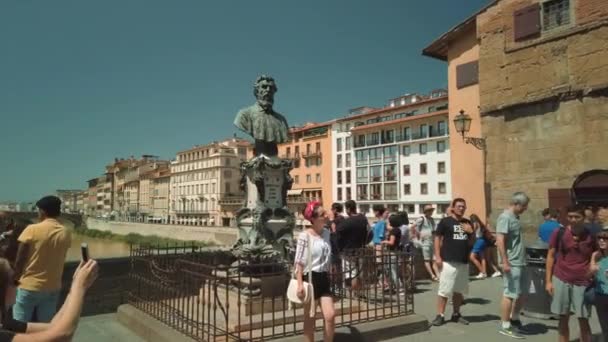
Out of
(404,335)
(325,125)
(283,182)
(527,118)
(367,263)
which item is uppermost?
(325,125)

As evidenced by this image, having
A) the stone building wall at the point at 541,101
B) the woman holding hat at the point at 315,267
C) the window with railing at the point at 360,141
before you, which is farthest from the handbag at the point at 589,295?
the window with railing at the point at 360,141

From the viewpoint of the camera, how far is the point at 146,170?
350 ft

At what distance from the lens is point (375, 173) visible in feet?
183

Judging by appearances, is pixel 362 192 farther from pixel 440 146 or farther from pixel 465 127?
pixel 465 127

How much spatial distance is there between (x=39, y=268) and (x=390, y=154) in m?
51.2

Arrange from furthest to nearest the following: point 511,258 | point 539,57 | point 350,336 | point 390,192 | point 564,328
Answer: point 390,192, point 539,57, point 511,258, point 350,336, point 564,328

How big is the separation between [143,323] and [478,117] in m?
12.5

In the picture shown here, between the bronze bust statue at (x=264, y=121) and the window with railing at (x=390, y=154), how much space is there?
46.9 meters

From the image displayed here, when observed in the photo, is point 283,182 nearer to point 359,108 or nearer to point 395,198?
point 395,198

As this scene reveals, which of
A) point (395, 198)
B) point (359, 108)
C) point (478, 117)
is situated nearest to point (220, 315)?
point (478, 117)

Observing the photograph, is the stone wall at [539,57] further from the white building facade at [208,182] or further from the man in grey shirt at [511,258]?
the white building facade at [208,182]

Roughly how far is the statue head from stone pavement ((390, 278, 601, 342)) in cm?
423

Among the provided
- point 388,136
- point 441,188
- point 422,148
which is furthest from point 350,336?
point 388,136

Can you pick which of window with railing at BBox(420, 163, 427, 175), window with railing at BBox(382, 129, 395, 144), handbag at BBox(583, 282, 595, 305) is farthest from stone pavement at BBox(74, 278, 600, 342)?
window with railing at BBox(382, 129, 395, 144)
